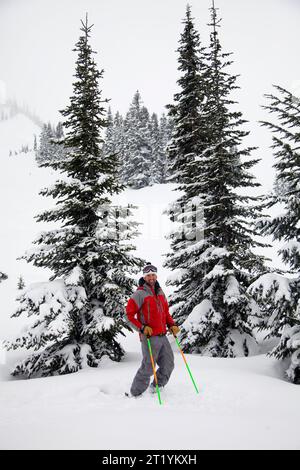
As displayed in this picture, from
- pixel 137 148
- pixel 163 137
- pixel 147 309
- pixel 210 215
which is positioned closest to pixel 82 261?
pixel 147 309

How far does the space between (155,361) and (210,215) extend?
6.65 m

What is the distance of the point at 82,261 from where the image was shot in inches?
366

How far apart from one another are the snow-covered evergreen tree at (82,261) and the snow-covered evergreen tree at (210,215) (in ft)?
7.81

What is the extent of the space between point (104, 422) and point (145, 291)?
2.40 metres

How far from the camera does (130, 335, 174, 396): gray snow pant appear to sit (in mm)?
5758

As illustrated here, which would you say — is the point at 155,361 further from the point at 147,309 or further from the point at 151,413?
the point at 151,413

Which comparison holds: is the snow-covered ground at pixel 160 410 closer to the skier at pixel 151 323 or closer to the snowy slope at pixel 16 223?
the skier at pixel 151 323

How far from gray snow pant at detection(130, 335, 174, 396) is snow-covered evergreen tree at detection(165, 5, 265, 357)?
400cm

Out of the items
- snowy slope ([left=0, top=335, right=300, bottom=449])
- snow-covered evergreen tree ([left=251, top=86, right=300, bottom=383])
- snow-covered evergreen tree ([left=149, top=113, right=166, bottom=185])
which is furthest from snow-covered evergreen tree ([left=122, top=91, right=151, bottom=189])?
snowy slope ([left=0, top=335, right=300, bottom=449])

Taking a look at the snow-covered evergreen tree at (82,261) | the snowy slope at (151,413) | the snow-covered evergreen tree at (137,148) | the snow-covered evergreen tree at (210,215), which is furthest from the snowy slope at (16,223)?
the snow-covered evergreen tree at (137,148)

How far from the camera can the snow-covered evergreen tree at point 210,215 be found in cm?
1034
